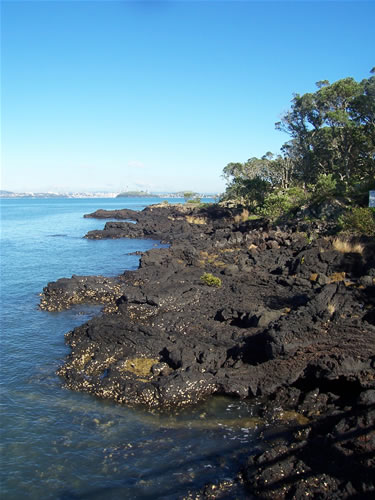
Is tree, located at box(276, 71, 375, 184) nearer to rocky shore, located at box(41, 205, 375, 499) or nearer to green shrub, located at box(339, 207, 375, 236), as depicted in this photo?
green shrub, located at box(339, 207, 375, 236)

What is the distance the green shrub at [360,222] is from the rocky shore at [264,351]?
7.58 ft

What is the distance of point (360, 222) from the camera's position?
2845 centimetres

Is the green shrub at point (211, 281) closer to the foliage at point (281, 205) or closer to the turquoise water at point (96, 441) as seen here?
the turquoise water at point (96, 441)

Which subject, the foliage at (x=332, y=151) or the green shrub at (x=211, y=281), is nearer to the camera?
the green shrub at (x=211, y=281)

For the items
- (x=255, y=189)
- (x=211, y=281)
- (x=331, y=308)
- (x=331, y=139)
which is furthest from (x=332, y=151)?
(x=331, y=308)

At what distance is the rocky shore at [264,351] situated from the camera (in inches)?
335

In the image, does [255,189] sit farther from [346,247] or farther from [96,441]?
[96,441]

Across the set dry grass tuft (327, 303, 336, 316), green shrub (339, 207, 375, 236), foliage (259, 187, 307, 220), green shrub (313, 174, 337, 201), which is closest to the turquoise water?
dry grass tuft (327, 303, 336, 316)

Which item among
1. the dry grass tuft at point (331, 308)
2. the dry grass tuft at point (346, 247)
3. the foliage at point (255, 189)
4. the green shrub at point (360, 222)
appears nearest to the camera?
the dry grass tuft at point (331, 308)

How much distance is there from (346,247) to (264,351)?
49.6 feet

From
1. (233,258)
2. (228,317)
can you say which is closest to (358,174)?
(233,258)

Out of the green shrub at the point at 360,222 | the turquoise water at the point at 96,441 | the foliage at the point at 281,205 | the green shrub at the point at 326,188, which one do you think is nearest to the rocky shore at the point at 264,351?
the turquoise water at the point at 96,441

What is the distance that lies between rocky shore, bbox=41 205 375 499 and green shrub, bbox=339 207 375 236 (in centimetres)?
231

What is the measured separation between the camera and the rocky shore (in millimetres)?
8500
